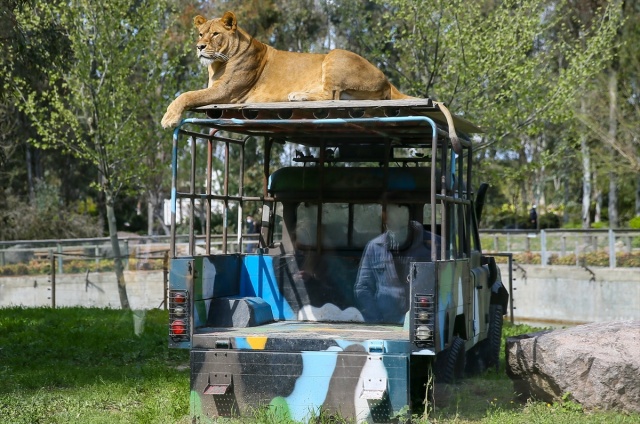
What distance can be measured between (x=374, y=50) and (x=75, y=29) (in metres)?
6.77

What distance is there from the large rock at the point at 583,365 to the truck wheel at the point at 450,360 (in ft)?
1.91

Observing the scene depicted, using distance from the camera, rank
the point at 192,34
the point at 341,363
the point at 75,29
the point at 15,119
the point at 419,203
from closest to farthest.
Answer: the point at 341,363, the point at 419,203, the point at 75,29, the point at 192,34, the point at 15,119

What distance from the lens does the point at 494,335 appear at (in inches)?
450

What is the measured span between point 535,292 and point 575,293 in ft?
3.41

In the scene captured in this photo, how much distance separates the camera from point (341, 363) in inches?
314

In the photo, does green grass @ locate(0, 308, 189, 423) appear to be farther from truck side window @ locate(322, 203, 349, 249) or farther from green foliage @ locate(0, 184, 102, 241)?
green foliage @ locate(0, 184, 102, 241)

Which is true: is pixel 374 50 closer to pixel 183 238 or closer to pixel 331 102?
pixel 183 238

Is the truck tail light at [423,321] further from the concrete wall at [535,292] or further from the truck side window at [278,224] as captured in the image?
the concrete wall at [535,292]

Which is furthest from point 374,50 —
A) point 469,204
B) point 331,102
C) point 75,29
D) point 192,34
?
point 331,102

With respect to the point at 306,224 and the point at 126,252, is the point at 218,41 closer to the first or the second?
the point at 306,224

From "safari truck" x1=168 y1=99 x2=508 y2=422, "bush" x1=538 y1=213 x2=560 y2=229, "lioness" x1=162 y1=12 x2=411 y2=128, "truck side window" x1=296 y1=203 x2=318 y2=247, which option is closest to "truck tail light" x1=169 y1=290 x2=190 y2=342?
"safari truck" x1=168 y1=99 x2=508 y2=422

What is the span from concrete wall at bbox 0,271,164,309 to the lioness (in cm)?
1531

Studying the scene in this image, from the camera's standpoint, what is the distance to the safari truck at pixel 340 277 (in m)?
7.98

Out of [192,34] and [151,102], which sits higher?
[192,34]
